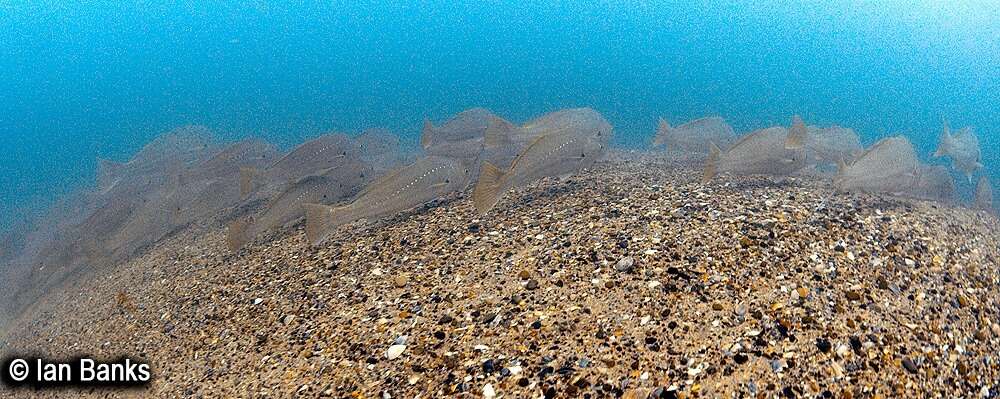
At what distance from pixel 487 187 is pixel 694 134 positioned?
530 centimetres

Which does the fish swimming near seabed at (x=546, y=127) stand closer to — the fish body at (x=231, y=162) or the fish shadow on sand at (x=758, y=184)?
the fish shadow on sand at (x=758, y=184)

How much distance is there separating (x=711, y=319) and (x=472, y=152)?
205 inches

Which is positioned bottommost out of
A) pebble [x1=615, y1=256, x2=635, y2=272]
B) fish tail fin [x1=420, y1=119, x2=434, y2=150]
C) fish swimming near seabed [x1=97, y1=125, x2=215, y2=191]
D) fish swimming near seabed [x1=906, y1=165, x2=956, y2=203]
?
pebble [x1=615, y1=256, x2=635, y2=272]

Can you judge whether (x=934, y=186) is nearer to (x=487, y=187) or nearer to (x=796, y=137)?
(x=796, y=137)

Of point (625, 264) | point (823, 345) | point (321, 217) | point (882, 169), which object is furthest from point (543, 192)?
point (882, 169)

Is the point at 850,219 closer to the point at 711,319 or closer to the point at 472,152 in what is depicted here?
the point at 711,319

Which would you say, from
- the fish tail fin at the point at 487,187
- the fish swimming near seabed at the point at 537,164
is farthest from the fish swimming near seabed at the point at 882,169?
the fish tail fin at the point at 487,187

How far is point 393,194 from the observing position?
4906 millimetres

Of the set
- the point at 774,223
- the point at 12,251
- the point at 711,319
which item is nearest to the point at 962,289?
the point at 774,223

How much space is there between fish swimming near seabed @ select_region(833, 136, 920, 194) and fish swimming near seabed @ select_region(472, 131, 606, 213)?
9.77 ft

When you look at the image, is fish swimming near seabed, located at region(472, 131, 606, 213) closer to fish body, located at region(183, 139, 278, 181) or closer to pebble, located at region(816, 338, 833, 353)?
pebble, located at region(816, 338, 833, 353)

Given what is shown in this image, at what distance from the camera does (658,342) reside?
116 inches

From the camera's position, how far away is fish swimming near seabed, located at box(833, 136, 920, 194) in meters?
5.51

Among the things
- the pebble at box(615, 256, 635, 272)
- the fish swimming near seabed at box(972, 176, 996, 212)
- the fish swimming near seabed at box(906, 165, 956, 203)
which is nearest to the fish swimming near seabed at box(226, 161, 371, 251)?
the pebble at box(615, 256, 635, 272)
